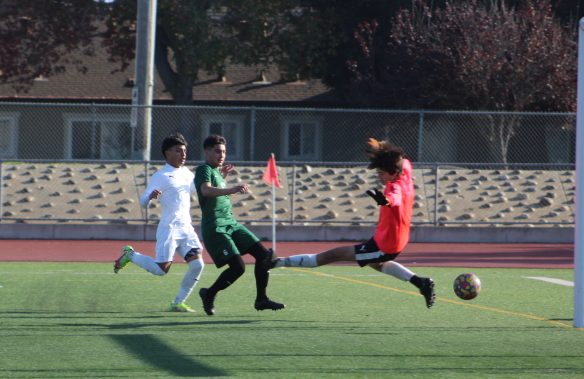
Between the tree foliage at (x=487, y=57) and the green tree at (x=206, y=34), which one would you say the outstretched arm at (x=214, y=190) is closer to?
the tree foliage at (x=487, y=57)

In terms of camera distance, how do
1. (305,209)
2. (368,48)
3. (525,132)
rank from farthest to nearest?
(368,48)
(525,132)
(305,209)

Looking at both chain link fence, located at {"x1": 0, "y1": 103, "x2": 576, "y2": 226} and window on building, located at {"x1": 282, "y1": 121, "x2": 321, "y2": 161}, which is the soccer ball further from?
window on building, located at {"x1": 282, "y1": 121, "x2": 321, "y2": 161}

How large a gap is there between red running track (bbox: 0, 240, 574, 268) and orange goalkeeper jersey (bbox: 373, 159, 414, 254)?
768 cm

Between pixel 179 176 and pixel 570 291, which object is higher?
pixel 179 176

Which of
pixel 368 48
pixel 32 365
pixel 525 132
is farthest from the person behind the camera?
pixel 368 48

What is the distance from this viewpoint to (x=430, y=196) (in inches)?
932

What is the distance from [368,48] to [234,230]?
24240mm

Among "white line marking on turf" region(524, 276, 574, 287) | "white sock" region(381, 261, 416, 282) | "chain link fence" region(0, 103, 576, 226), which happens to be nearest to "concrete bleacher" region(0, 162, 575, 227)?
"chain link fence" region(0, 103, 576, 226)

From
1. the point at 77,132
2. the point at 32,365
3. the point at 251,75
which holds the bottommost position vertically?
the point at 32,365

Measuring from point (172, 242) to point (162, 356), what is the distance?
3.00m

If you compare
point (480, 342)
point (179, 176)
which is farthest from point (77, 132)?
point (480, 342)

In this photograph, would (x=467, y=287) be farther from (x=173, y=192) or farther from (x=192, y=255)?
(x=173, y=192)

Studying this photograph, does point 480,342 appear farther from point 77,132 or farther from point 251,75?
point 251,75

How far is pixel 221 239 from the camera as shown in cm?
1065
